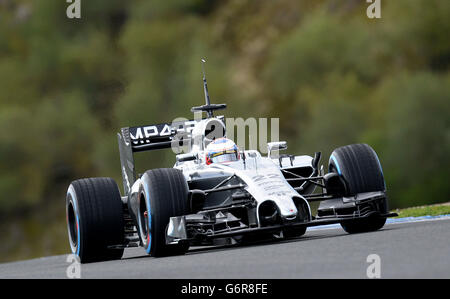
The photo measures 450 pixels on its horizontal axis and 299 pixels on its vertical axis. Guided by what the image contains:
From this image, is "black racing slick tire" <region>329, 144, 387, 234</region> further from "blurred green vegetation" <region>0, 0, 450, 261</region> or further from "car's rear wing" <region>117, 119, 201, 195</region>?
"blurred green vegetation" <region>0, 0, 450, 261</region>

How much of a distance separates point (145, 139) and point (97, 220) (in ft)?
8.82

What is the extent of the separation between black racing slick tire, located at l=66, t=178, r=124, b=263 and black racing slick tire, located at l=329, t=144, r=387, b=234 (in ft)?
11.2

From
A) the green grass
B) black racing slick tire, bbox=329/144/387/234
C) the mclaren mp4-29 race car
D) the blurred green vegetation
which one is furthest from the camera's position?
the blurred green vegetation

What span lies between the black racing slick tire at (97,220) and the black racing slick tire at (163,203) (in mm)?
1465

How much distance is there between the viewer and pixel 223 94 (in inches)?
1806

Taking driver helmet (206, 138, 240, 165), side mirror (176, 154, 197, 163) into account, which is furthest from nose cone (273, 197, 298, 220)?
side mirror (176, 154, 197, 163)

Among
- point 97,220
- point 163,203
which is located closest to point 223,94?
point 97,220

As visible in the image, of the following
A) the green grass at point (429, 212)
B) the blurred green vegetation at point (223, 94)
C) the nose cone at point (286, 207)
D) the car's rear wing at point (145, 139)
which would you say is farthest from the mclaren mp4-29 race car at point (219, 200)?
the blurred green vegetation at point (223, 94)

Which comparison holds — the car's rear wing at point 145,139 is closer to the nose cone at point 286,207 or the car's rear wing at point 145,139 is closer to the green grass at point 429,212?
the nose cone at point 286,207

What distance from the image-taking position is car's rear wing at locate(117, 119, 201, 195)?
1655 centimetres

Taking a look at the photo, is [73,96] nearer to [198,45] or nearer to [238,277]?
[198,45]

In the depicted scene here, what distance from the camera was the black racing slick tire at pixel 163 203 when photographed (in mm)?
13047

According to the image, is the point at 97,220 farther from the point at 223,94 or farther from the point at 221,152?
the point at 223,94
